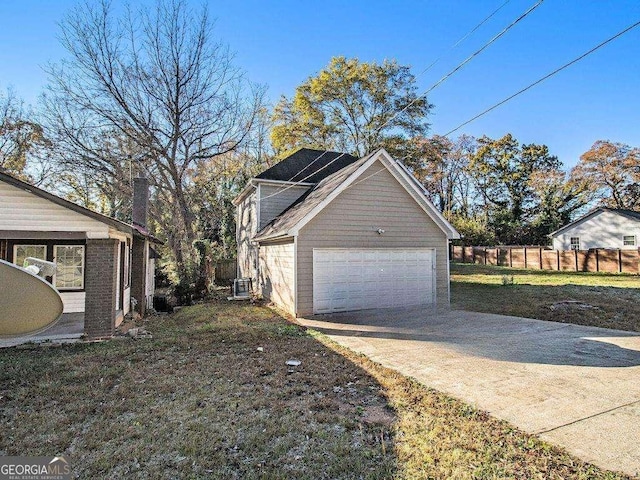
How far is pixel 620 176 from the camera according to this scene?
33.7m

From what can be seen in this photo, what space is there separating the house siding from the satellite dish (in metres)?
32.8

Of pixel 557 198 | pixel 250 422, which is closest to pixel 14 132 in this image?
pixel 250 422

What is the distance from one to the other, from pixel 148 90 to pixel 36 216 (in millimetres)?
11150

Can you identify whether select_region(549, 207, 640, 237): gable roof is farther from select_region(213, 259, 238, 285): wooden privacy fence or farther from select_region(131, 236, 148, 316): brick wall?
→ select_region(131, 236, 148, 316): brick wall

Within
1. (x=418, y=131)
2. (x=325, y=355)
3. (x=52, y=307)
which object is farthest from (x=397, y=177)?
(x=418, y=131)

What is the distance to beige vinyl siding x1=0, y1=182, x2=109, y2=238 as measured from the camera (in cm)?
749

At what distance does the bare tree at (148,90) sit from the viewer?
15414mm

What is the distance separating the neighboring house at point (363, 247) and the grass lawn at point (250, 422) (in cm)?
436

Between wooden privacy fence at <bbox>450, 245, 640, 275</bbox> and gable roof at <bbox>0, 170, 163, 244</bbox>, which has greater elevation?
gable roof at <bbox>0, 170, 163, 244</bbox>

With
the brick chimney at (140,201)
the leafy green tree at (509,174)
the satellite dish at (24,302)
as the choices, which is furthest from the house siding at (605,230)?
the satellite dish at (24,302)

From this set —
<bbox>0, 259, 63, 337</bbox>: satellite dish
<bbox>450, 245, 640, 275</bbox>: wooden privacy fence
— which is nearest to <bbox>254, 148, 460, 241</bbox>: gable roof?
<bbox>0, 259, 63, 337</bbox>: satellite dish

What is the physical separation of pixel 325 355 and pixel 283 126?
80.5 feet

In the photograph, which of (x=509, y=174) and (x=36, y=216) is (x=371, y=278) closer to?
(x=36, y=216)

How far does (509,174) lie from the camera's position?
3919cm
